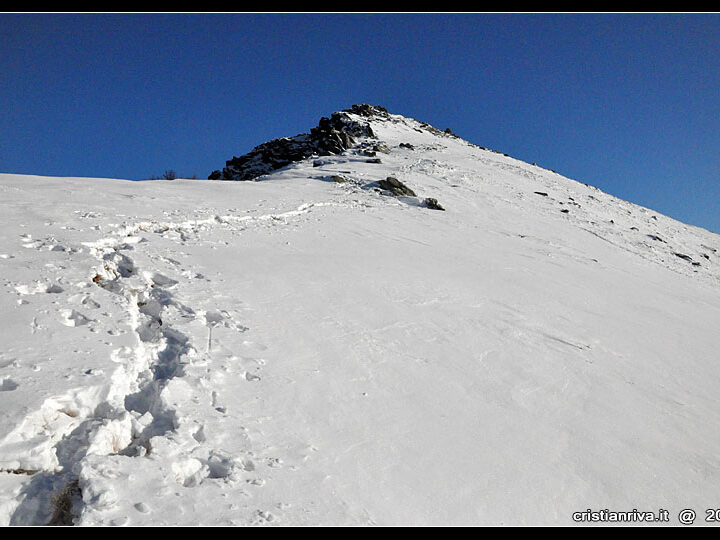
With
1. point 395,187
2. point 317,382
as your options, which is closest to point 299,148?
point 395,187

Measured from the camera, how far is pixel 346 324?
20.6 ft

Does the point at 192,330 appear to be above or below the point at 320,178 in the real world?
below

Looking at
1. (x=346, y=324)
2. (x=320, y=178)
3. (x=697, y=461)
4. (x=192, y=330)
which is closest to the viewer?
(x=697, y=461)

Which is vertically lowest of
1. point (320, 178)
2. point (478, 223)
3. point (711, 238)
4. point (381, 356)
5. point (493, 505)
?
point (493, 505)

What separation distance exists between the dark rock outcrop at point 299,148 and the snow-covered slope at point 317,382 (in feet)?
93.1

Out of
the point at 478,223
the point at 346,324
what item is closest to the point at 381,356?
the point at 346,324

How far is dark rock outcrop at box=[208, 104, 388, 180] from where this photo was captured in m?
38.3

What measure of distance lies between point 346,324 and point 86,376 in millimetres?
3500

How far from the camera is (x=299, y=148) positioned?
41.9 m

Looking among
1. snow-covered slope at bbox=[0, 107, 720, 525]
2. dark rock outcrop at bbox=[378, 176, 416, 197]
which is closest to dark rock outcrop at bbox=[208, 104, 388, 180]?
dark rock outcrop at bbox=[378, 176, 416, 197]

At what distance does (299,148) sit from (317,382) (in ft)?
133

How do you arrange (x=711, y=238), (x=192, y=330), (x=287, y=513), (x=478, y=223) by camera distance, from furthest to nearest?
(x=711, y=238), (x=478, y=223), (x=192, y=330), (x=287, y=513)

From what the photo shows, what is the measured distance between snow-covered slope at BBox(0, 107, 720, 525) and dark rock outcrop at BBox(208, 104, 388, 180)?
2838 cm
